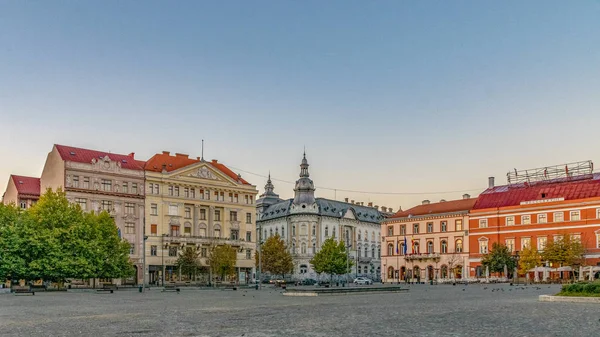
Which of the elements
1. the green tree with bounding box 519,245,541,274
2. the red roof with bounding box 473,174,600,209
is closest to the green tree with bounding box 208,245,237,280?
the green tree with bounding box 519,245,541,274

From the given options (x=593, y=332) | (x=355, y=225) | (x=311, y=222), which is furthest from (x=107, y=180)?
(x=593, y=332)

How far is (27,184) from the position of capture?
87.7 m

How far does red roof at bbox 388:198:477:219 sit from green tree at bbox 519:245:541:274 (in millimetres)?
16288

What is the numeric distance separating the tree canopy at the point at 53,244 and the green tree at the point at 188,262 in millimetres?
18004

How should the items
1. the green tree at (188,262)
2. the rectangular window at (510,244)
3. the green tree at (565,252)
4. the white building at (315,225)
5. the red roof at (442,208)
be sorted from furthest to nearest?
the white building at (315,225), the red roof at (442,208), the rectangular window at (510,244), the green tree at (188,262), the green tree at (565,252)

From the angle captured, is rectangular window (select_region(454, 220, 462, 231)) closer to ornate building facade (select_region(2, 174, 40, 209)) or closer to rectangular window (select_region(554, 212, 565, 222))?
rectangular window (select_region(554, 212, 565, 222))

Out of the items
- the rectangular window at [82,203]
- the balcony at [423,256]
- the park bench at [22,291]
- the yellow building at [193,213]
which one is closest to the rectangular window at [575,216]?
the balcony at [423,256]

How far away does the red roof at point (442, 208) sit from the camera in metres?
103

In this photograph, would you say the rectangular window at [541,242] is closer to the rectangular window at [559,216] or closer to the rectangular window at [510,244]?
the rectangular window at [559,216]

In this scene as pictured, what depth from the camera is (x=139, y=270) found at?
85812 mm

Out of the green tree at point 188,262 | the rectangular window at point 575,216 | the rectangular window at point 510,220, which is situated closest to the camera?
the green tree at point 188,262

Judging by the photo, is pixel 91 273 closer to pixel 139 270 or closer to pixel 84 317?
pixel 139 270

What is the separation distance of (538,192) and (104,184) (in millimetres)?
60682

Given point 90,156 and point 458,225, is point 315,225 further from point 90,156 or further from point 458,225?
point 90,156
